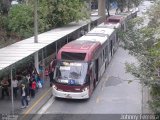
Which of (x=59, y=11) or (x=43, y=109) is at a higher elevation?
(x=59, y=11)

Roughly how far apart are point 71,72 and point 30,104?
2412 millimetres

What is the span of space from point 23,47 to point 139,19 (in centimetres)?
622

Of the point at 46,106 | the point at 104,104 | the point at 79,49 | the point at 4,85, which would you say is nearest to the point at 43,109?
the point at 46,106

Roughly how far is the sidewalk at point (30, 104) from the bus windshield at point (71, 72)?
139cm

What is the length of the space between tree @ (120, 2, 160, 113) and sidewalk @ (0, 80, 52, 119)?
476cm

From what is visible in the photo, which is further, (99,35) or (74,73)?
(99,35)

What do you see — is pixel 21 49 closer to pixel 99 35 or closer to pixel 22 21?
pixel 99 35

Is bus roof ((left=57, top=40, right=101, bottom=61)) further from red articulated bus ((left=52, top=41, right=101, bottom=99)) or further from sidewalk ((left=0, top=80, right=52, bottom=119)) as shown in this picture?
sidewalk ((left=0, top=80, right=52, bottom=119))

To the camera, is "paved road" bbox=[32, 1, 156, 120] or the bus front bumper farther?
Result: the bus front bumper

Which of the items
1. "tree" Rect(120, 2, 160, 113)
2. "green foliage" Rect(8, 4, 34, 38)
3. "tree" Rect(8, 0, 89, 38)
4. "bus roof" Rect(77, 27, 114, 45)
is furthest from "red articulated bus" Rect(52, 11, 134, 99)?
"tree" Rect(8, 0, 89, 38)

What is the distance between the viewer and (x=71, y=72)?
62.4 feet

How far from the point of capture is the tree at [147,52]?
12.1 m

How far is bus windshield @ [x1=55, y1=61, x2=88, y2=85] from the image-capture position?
18.9 meters

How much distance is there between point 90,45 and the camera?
21188 mm
